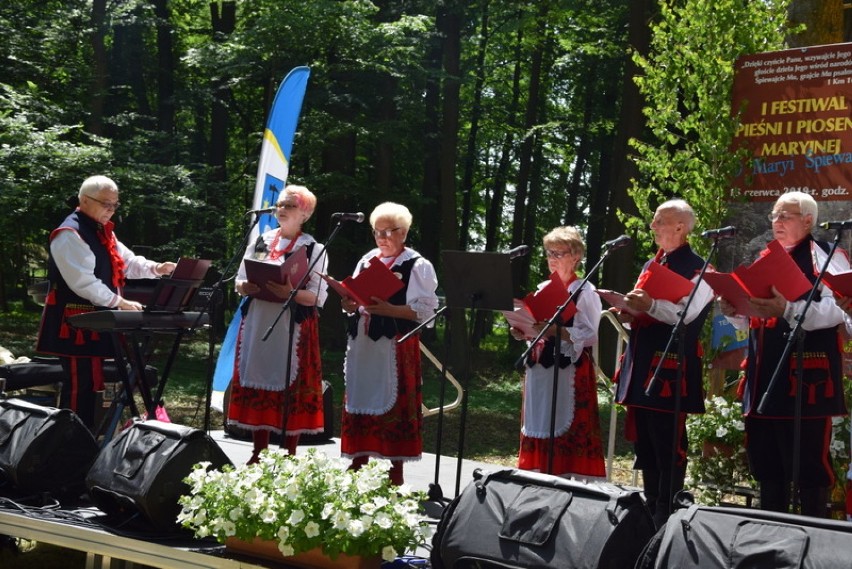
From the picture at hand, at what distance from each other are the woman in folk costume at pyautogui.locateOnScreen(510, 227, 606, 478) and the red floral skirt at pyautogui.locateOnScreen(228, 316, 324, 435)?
1.21 metres

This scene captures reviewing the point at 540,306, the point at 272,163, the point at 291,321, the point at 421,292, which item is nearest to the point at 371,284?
the point at 421,292

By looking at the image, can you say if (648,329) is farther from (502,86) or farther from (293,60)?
(502,86)

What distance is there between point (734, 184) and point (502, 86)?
55.0 ft

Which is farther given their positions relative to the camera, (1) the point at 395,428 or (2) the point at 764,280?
(1) the point at 395,428

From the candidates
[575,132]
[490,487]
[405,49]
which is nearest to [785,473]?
[490,487]

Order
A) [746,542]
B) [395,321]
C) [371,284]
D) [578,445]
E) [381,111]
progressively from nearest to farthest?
1. [746,542]
2. [371,284]
3. [578,445]
4. [395,321]
5. [381,111]

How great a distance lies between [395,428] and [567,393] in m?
0.94

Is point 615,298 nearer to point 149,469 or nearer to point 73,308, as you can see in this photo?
point 149,469

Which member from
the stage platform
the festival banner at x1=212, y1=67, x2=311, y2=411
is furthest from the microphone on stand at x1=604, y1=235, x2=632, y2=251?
the festival banner at x1=212, y1=67, x2=311, y2=411

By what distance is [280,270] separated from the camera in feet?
16.5

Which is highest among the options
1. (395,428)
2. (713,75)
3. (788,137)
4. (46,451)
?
(713,75)

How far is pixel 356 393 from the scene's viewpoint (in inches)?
212

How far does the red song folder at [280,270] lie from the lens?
5.04 metres

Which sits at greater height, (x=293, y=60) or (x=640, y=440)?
(x=293, y=60)
